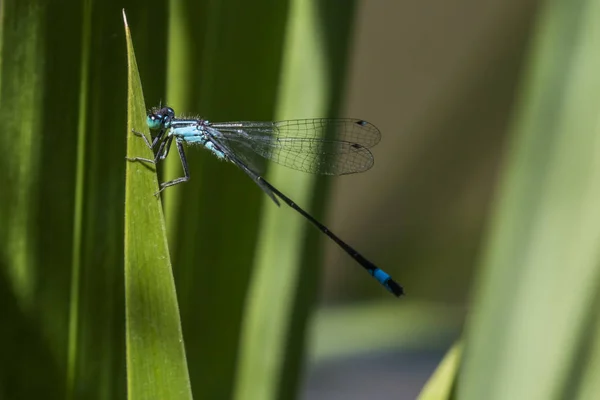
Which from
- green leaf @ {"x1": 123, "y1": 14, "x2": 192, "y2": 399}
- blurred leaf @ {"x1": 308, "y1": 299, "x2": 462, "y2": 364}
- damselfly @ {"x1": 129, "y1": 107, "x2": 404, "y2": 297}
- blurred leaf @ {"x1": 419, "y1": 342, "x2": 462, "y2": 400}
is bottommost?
blurred leaf @ {"x1": 308, "y1": 299, "x2": 462, "y2": 364}

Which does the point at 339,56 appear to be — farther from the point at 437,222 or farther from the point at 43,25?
the point at 437,222

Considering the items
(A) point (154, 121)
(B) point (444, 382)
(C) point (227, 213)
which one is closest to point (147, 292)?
(C) point (227, 213)

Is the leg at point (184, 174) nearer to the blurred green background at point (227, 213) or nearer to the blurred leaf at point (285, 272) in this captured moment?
the blurred green background at point (227, 213)

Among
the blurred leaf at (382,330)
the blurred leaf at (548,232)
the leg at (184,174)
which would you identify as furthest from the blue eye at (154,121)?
the blurred leaf at (382,330)

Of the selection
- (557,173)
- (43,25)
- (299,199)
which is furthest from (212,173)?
(557,173)

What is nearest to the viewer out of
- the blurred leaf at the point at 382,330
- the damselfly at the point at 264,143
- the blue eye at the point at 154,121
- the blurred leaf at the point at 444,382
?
the blurred leaf at the point at 444,382

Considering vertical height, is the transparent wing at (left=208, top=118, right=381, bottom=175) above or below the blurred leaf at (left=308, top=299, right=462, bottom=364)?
above

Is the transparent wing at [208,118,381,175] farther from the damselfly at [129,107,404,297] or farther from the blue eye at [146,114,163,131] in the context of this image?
the blue eye at [146,114,163,131]

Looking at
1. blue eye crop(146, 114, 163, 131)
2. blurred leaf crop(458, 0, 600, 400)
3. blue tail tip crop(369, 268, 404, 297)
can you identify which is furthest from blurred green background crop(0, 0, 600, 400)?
blue tail tip crop(369, 268, 404, 297)
